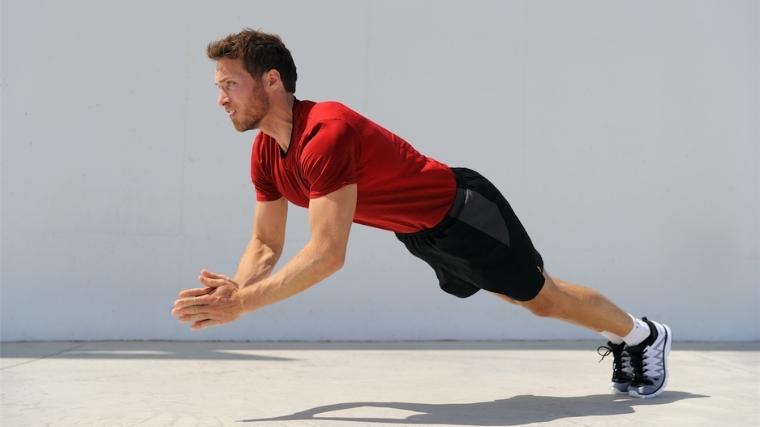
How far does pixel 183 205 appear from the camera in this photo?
17.7ft

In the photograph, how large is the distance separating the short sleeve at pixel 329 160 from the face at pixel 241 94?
0.26 m

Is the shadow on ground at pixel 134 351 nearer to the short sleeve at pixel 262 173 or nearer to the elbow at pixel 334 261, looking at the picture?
the short sleeve at pixel 262 173

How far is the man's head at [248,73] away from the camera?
9.93 ft

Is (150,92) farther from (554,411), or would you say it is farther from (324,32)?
(554,411)

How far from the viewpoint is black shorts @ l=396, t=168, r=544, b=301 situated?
126 inches

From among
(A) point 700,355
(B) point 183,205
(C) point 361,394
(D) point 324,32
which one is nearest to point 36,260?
(B) point 183,205

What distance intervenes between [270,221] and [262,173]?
19cm

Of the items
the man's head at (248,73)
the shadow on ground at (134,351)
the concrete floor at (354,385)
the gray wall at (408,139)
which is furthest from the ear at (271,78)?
the gray wall at (408,139)

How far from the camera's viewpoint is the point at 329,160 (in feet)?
9.30

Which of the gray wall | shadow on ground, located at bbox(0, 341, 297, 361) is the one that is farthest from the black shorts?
the gray wall

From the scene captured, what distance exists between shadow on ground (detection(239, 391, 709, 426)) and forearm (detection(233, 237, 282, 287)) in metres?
0.50

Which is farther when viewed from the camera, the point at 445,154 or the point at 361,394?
the point at 445,154

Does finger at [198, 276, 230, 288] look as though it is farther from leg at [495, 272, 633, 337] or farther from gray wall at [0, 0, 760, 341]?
gray wall at [0, 0, 760, 341]

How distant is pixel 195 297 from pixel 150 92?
2869 millimetres
